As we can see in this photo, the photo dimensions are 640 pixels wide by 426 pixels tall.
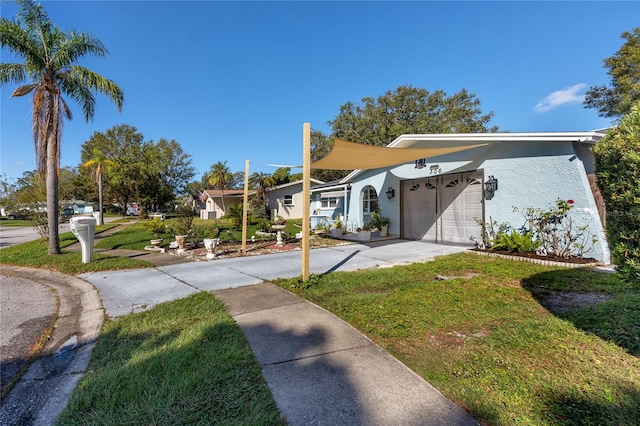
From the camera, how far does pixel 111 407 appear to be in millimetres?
1994

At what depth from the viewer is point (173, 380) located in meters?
2.25

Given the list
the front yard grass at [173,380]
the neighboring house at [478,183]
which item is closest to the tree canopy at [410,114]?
the neighboring house at [478,183]

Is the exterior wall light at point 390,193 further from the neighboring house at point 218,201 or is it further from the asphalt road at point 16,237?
the neighboring house at point 218,201

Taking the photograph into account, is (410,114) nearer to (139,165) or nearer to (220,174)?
(220,174)

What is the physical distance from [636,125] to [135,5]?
35.0ft

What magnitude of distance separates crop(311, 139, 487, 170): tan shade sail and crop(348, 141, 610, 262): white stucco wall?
74 cm

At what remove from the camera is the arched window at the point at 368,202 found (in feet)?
43.5

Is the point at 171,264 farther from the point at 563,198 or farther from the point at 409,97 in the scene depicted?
the point at 409,97

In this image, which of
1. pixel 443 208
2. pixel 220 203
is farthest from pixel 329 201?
pixel 220 203

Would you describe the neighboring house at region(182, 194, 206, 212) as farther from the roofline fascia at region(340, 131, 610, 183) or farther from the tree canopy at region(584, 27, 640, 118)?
the tree canopy at region(584, 27, 640, 118)

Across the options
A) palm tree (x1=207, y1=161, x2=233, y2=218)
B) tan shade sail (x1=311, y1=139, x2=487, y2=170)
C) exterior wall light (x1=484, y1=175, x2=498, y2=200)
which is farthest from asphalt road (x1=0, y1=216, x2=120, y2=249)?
exterior wall light (x1=484, y1=175, x2=498, y2=200)

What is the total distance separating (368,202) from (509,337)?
34.7 feet

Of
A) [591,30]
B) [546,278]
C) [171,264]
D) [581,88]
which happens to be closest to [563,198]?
[546,278]

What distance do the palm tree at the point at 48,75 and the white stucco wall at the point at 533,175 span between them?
11262 mm
